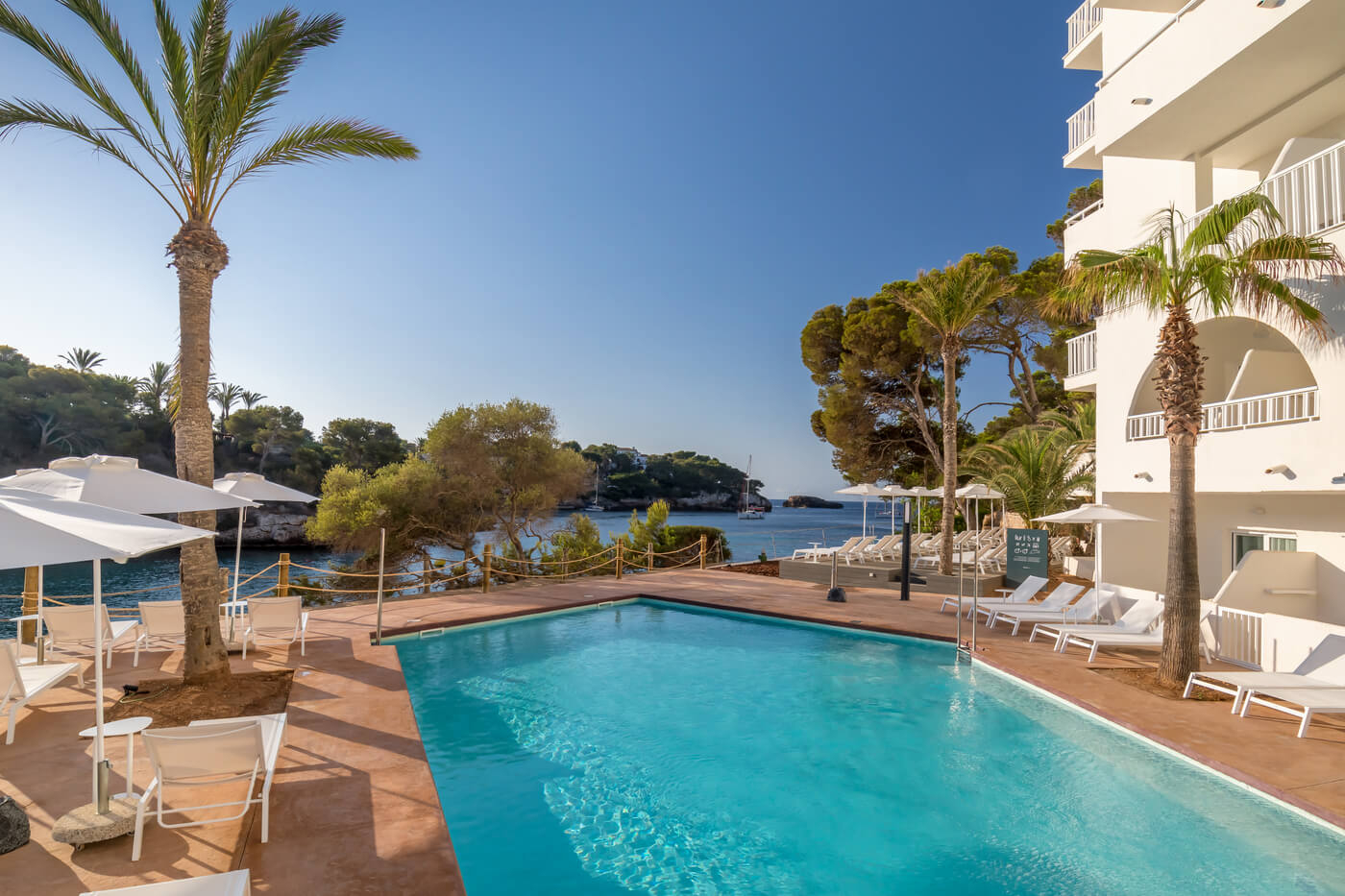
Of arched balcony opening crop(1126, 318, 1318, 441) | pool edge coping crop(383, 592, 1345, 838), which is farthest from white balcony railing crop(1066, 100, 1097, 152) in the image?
pool edge coping crop(383, 592, 1345, 838)

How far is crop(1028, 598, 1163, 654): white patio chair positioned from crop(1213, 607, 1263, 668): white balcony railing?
2.22 ft

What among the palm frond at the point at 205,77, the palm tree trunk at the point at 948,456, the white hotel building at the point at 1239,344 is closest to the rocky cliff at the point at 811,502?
the palm tree trunk at the point at 948,456

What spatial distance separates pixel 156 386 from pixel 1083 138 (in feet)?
174

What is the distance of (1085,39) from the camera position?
577 inches

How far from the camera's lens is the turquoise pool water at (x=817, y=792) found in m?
4.38

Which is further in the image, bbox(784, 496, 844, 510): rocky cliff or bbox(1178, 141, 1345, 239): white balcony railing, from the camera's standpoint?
bbox(784, 496, 844, 510): rocky cliff

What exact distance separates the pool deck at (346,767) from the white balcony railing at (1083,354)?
699 cm

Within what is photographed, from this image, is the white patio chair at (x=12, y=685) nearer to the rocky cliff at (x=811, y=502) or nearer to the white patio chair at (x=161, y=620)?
the white patio chair at (x=161, y=620)

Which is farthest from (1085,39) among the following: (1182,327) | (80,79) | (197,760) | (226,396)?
(226,396)

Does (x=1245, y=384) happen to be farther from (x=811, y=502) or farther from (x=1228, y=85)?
(x=811, y=502)

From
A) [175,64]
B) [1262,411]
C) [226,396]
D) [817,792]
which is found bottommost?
[817,792]

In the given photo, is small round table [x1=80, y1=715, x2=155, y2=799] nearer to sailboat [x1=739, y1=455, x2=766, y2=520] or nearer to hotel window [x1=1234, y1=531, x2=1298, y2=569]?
hotel window [x1=1234, y1=531, x2=1298, y2=569]

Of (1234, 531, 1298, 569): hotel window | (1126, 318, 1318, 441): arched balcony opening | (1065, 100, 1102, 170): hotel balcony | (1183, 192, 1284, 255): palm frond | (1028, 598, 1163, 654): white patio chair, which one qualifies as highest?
(1065, 100, 1102, 170): hotel balcony

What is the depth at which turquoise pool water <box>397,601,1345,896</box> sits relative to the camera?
4379 millimetres
